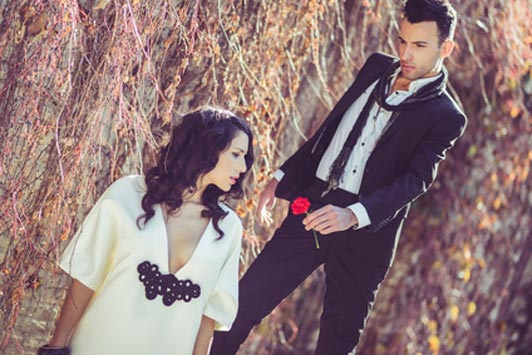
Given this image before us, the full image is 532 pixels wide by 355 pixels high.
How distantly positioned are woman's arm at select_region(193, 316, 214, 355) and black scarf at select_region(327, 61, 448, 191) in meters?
0.82

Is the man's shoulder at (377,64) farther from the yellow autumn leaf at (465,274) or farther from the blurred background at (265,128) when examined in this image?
the yellow autumn leaf at (465,274)

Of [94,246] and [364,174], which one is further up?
[364,174]

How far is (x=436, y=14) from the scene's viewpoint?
12.5 feet

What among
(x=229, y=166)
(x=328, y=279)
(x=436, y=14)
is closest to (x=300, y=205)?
(x=328, y=279)

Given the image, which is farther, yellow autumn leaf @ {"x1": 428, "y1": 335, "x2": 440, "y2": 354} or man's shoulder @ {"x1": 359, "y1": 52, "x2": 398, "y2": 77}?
yellow autumn leaf @ {"x1": 428, "y1": 335, "x2": 440, "y2": 354}

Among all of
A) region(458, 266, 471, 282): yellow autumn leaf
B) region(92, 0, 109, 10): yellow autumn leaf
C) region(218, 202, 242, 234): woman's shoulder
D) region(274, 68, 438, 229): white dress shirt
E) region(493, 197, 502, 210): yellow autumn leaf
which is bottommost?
region(458, 266, 471, 282): yellow autumn leaf

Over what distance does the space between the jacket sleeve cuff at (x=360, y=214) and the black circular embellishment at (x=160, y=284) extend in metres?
0.75

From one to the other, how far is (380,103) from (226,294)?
A: 100 centimetres

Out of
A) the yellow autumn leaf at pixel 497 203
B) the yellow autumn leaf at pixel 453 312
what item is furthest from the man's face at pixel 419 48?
the yellow autumn leaf at pixel 453 312

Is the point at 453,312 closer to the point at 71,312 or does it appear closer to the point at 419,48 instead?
the point at 419,48

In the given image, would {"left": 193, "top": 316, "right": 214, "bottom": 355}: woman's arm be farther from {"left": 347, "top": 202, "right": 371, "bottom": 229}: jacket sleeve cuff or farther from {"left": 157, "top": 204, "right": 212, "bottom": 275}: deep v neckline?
{"left": 347, "top": 202, "right": 371, "bottom": 229}: jacket sleeve cuff

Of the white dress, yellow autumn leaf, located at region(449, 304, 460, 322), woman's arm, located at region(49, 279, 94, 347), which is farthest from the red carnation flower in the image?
yellow autumn leaf, located at region(449, 304, 460, 322)

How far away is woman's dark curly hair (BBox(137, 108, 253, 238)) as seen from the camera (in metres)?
3.28

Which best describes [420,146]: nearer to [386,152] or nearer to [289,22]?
[386,152]
